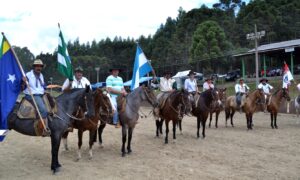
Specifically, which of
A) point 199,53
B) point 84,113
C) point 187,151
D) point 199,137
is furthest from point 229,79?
point 84,113

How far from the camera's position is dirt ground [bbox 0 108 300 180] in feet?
24.1

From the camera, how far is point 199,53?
150ft

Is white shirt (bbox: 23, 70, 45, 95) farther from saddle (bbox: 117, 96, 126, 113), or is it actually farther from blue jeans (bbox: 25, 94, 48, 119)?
saddle (bbox: 117, 96, 126, 113)

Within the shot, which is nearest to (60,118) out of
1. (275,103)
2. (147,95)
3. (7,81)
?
(7,81)

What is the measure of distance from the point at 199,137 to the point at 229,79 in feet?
96.0

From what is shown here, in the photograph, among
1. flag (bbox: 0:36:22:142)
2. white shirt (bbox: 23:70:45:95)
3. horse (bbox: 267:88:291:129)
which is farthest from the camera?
horse (bbox: 267:88:291:129)

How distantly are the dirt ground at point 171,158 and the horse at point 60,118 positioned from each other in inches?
29.7

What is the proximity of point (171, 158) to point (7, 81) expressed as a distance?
4838mm

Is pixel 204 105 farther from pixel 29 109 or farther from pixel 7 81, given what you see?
pixel 7 81

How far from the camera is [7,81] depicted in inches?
270

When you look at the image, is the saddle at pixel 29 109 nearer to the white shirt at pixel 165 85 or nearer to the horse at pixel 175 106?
the horse at pixel 175 106

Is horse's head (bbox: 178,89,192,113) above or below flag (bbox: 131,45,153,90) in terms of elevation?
below

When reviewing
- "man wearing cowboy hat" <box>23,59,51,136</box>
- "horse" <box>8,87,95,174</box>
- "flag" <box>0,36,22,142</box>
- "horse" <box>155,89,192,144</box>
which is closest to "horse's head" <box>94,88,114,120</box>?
"horse" <box>8,87,95,174</box>

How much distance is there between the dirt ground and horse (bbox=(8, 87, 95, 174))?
0.76 meters
